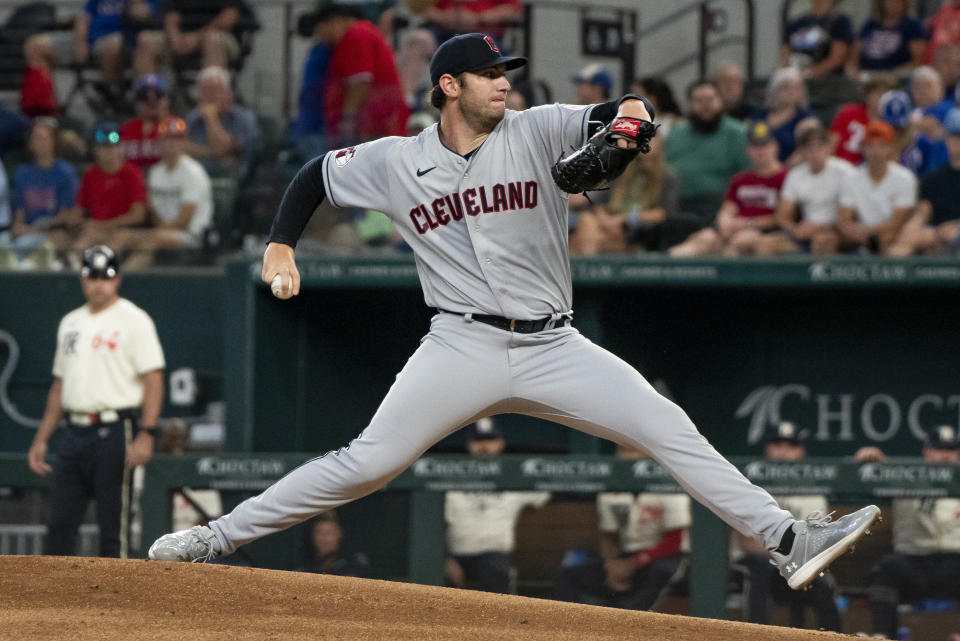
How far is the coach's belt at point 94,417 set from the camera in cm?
789

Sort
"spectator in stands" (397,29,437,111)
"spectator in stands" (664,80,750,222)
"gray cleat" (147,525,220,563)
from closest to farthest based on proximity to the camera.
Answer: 1. "gray cleat" (147,525,220,563)
2. "spectator in stands" (664,80,750,222)
3. "spectator in stands" (397,29,437,111)

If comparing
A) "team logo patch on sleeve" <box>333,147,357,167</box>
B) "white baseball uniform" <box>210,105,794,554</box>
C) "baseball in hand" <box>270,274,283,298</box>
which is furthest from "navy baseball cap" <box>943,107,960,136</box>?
"baseball in hand" <box>270,274,283,298</box>

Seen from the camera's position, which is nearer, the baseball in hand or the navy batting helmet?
the baseball in hand

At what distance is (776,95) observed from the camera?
952cm

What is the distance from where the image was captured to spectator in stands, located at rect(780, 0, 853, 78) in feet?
34.6

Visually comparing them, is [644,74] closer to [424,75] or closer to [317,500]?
[424,75]

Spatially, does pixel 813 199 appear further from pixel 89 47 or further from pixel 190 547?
pixel 89 47

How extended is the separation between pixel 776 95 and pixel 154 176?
4.03 m

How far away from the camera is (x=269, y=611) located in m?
4.67

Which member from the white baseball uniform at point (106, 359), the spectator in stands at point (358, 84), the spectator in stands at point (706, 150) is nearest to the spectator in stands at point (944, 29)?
the spectator in stands at point (706, 150)

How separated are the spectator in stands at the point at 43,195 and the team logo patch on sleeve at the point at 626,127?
587 cm

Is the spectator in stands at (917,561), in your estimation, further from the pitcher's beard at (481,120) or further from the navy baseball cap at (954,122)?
the pitcher's beard at (481,120)

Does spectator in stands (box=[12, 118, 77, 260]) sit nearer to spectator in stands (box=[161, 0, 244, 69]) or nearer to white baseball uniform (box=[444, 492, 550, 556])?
spectator in stands (box=[161, 0, 244, 69])

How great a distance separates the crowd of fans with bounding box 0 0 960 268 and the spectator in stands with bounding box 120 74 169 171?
0.02 meters
